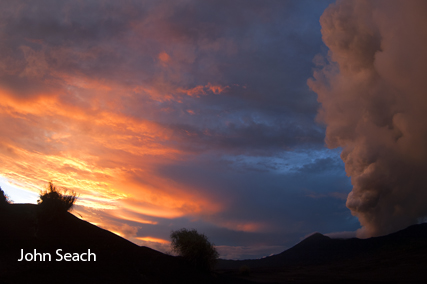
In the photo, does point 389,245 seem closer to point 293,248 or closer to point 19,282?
point 293,248

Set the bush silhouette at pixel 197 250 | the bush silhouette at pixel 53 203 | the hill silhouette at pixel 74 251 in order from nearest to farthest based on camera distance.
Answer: the hill silhouette at pixel 74 251 → the bush silhouette at pixel 53 203 → the bush silhouette at pixel 197 250

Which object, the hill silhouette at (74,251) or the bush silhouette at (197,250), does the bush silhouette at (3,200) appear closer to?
the hill silhouette at (74,251)

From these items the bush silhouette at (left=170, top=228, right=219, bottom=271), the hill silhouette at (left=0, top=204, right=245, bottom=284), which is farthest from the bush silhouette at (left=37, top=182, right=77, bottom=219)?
the bush silhouette at (left=170, top=228, right=219, bottom=271)

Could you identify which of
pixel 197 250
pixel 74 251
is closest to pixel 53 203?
pixel 74 251

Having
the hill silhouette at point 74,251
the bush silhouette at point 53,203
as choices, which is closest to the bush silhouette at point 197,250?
the hill silhouette at point 74,251

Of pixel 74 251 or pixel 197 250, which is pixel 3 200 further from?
pixel 197 250

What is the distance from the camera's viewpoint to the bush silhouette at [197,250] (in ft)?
73.5

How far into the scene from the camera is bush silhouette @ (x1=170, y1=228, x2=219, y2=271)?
2239cm

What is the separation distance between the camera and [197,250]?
22.4 metres

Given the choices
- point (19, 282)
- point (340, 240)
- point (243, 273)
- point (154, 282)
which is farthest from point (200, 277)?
point (340, 240)

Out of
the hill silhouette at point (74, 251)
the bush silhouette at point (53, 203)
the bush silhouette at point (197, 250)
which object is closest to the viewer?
the hill silhouette at point (74, 251)

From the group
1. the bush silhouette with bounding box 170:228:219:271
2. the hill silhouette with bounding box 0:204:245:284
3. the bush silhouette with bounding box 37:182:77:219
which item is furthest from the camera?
the bush silhouette with bounding box 170:228:219:271

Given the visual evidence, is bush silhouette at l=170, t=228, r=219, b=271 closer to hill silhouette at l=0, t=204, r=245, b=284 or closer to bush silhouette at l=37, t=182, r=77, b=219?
hill silhouette at l=0, t=204, r=245, b=284

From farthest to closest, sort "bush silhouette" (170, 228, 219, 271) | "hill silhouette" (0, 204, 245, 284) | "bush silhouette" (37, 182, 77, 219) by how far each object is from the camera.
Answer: "bush silhouette" (170, 228, 219, 271) → "bush silhouette" (37, 182, 77, 219) → "hill silhouette" (0, 204, 245, 284)
